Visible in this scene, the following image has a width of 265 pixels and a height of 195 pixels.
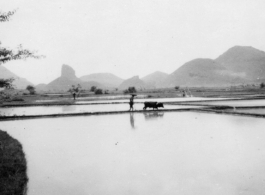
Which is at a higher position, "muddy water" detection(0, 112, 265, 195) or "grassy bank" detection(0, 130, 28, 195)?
"grassy bank" detection(0, 130, 28, 195)

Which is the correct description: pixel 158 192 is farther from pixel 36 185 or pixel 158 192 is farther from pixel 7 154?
pixel 7 154

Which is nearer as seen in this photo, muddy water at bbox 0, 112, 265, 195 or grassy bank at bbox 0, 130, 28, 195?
grassy bank at bbox 0, 130, 28, 195

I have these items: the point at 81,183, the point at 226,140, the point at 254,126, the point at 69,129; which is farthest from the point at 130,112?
the point at 81,183

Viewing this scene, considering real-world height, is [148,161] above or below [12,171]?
below

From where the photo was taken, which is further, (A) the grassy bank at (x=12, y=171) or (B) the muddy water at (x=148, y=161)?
(B) the muddy water at (x=148, y=161)

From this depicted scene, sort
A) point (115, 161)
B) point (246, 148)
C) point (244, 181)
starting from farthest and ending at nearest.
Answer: point (246, 148) < point (115, 161) < point (244, 181)
